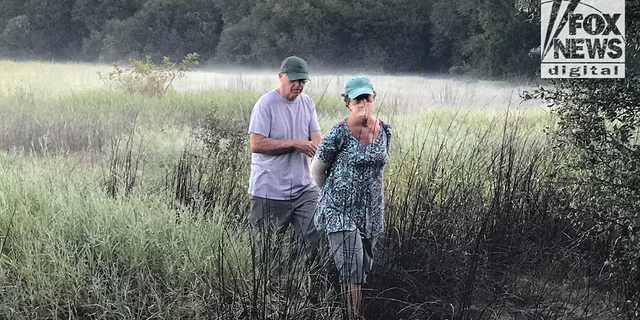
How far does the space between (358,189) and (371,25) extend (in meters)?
27.9

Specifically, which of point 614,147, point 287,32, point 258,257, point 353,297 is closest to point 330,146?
point 353,297

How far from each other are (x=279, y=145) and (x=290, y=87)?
38 centimetres

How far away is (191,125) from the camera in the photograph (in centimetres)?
984

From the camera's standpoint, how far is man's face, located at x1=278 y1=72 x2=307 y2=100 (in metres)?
4.00

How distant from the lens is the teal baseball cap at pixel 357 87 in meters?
3.23

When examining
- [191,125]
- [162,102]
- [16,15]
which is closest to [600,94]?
[191,125]

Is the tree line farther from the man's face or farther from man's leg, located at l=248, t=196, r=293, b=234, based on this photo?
man's leg, located at l=248, t=196, r=293, b=234

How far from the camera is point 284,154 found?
13.2ft

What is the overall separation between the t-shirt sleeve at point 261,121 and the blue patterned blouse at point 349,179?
0.69 m

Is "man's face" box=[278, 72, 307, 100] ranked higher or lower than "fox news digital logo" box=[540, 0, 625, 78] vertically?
lower

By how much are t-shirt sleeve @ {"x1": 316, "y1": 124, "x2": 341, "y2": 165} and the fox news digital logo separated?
1.54 metres

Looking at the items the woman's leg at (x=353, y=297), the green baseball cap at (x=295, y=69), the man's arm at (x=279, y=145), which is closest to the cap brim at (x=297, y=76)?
the green baseball cap at (x=295, y=69)

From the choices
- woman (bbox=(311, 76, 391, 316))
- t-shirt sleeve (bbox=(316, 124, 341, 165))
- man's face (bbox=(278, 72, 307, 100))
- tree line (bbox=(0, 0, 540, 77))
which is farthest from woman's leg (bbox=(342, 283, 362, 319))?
tree line (bbox=(0, 0, 540, 77))

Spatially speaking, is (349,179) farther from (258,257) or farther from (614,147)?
(614,147)
